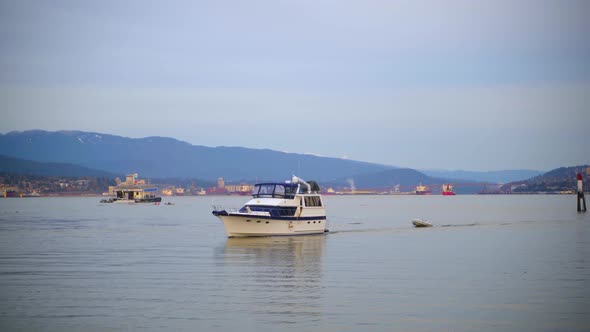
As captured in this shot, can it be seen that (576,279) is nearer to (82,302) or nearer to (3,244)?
(82,302)

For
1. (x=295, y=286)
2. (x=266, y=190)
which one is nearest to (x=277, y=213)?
(x=266, y=190)

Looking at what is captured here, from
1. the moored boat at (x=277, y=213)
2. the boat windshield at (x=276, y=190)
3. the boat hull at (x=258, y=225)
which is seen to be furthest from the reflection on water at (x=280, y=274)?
the boat windshield at (x=276, y=190)

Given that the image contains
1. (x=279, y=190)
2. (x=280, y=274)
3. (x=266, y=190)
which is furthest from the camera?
(x=266, y=190)

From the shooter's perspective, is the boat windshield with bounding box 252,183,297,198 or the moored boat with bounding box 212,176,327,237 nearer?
the moored boat with bounding box 212,176,327,237

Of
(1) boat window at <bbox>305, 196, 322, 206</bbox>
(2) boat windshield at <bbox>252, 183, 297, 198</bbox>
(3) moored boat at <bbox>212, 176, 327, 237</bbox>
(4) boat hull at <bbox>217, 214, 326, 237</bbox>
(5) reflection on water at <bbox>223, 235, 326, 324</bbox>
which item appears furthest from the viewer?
(1) boat window at <bbox>305, 196, 322, 206</bbox>

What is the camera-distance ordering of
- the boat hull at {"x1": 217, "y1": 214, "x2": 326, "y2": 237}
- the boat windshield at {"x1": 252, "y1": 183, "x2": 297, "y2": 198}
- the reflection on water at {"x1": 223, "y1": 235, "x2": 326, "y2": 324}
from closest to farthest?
the reflection on water at {"x1": 223, "y1": 235, "x2": 326, "y2": 324}, the boat hull at {"x1": 217, "y1": 214, "x2": 326, "y2": 237}, the boat windshield at {"x1": 252, "y1": 183, "x2": 297, "y2": 198}

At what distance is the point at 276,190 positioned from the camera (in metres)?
59.1

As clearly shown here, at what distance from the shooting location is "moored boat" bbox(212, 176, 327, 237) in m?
55.8

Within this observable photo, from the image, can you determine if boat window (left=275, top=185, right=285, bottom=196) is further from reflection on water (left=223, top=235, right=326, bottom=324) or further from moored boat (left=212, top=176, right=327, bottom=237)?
reflection on water (left=223, top=235, right=326, bottom=324)

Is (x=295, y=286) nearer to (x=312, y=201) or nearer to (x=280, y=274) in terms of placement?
(x=280, y=274)

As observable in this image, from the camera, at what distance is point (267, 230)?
56.8 meters

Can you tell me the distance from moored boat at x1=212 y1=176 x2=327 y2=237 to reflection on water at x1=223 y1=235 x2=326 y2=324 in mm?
893

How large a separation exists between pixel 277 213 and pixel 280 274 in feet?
68.8

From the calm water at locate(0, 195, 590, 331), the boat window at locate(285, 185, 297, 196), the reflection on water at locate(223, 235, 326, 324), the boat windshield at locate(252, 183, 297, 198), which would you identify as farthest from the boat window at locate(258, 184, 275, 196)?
the calm water at locate(0, 195, 590, 331)
